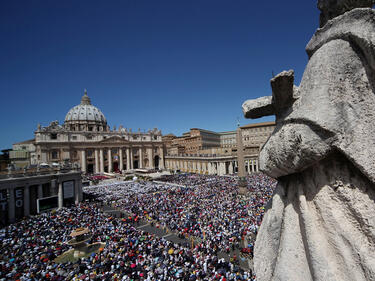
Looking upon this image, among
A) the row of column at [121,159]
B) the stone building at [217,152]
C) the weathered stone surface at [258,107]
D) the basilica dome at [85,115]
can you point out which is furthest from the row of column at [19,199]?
the basilica dome at [85,115]

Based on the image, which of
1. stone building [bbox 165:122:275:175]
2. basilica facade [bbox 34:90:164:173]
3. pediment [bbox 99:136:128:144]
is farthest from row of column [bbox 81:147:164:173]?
stone building [bbox 165:122:275:175]

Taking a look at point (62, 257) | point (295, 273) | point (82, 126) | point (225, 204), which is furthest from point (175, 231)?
point (82, 126)

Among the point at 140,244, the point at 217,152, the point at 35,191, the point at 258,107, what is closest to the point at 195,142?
the point at 217,152

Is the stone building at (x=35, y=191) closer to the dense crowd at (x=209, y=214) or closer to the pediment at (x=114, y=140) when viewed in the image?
the dense crowd at (x=209, y=214)

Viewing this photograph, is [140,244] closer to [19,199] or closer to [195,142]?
[19,199]

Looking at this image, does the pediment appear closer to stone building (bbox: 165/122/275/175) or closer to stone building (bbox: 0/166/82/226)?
stone building (bbox: 165/122/275/175)

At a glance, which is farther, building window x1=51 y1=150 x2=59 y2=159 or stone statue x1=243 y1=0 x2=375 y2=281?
building window x1=51 y1=150 x2=59 y2=159

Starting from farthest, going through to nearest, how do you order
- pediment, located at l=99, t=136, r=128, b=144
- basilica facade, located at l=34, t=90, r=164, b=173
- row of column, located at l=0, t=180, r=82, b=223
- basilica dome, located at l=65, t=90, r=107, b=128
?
basilica dome, located at l=65, t=90, r=107, b=128 < pediment, located at l=99, t=136, r=128, b=144 < basilica facade, located at l=34, t=90, r=164, b=173 < row of column, located at l=0, t=180, r=82, b=223

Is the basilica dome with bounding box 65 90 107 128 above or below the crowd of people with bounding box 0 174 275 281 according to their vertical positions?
above
